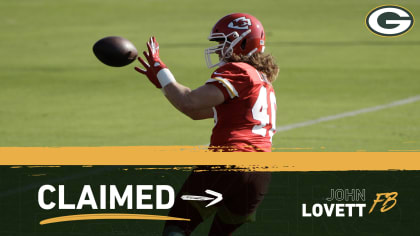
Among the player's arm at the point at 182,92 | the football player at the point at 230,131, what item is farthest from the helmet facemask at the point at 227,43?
the player's arm at the point at 182,92

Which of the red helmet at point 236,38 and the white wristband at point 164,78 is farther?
the red helmet at point 236,38

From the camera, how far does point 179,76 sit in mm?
19844

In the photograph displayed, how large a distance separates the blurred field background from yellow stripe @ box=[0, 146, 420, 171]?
6.29 metres

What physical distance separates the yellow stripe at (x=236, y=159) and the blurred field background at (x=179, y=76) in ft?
20.6

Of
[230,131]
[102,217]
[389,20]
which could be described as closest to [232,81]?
[230,131]

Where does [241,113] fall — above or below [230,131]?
above

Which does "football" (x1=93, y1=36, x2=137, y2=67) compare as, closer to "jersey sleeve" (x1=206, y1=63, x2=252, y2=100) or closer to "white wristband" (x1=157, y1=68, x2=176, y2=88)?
"white wristband" (x1=157, y1=68, x2=176, y2=88)

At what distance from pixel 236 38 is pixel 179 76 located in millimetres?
13544

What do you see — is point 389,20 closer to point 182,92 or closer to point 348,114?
point 348,114

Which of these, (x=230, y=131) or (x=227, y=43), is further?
(x=227, y=43)

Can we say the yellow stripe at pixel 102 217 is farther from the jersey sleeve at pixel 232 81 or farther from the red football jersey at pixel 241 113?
the jersey sleeve at pixel 232 81

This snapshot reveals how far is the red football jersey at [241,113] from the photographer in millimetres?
5879

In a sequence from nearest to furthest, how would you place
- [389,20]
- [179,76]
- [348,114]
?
[348,114] < [179,76] < [389,20]

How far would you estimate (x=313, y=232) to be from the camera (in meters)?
6.43
